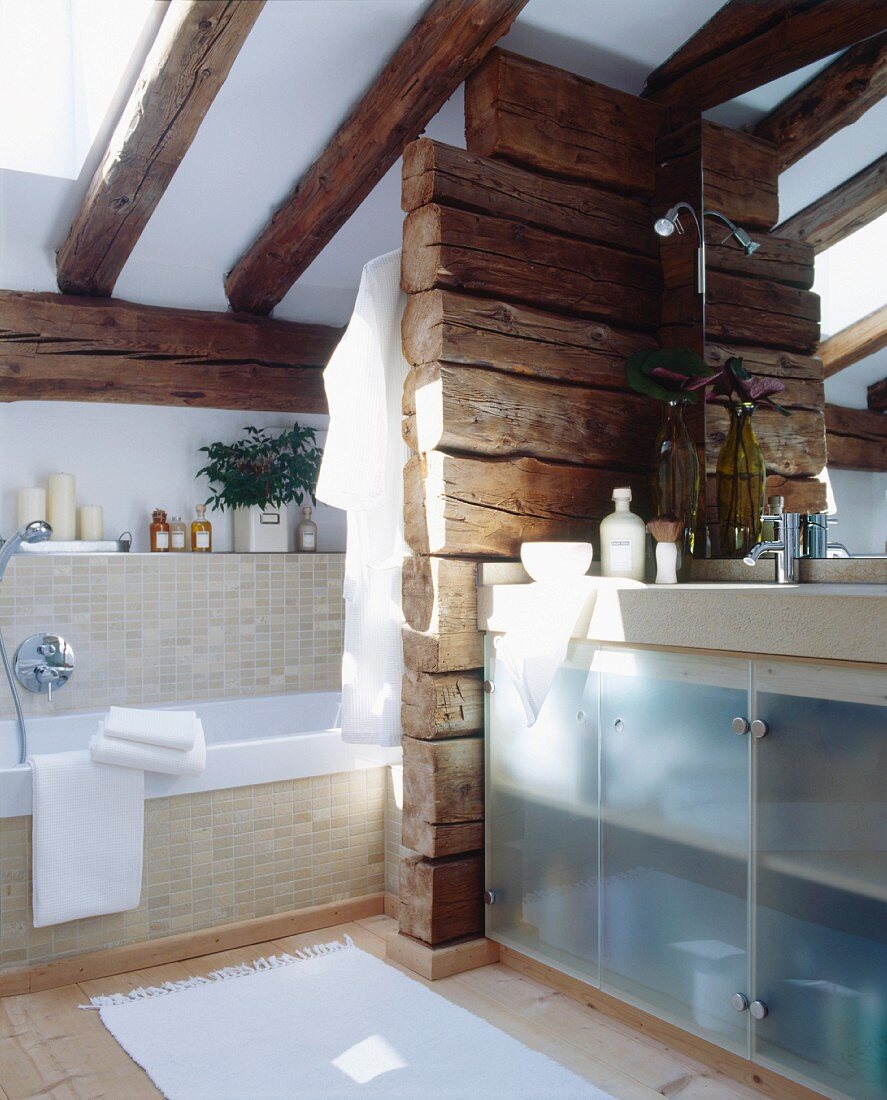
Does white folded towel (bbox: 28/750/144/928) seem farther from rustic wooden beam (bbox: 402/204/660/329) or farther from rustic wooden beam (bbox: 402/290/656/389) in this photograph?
rustic wooden beam (bbox: 402/204/660/329)

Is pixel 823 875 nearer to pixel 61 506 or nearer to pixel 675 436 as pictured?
pixel 675 436

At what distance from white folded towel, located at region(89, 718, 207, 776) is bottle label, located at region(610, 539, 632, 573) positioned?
47.7 inches

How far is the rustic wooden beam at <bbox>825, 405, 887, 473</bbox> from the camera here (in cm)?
241

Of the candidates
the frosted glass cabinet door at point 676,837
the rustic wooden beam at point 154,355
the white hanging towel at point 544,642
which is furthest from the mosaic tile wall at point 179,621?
the frosted glass cabinet door at point 676,837

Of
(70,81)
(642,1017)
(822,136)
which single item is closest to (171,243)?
(70,81)

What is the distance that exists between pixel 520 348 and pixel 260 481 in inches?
57.4

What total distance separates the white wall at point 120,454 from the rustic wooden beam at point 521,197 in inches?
60.8

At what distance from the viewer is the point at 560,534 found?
2809 millimetres

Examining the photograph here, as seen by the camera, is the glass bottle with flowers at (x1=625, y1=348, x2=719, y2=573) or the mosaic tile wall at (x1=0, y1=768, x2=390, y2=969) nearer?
the mosaic tile wall at (x1=0, y1=768, x2=390, y2=969)

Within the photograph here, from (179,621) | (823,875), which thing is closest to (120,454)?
(179,621)

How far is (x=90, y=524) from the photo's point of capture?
11.6 ft

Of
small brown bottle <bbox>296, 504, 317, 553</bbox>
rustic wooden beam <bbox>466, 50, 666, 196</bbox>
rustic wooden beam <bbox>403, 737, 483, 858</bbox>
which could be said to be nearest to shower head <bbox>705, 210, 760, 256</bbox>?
rustic wooden beam <bbox>466, 50, 666, 196</bbox>

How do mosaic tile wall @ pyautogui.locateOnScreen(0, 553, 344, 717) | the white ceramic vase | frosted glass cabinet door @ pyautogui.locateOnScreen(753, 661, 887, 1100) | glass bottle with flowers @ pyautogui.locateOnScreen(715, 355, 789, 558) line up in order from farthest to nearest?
the white ceramic vase < mosaic tile wall @ pyautogui.locateOnScreen(0, 553, 344, 717) < glass bottle with flowers @ pyautogui.locateOnScreen(715, 355, 789, 558) < frosted glass cabinet door @ pyautogui.locateOnScreen(753, 661, 887, 1100)

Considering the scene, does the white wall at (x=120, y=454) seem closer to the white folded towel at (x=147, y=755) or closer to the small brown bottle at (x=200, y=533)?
the small brown bottle at (x=200, y=533)
